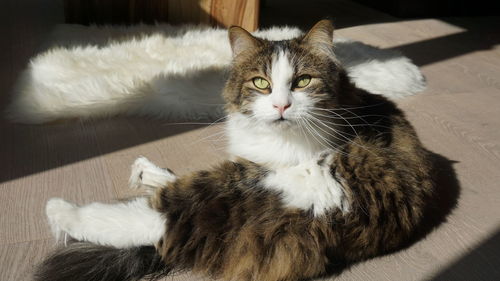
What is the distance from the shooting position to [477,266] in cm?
130

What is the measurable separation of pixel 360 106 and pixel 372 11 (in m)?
2.69

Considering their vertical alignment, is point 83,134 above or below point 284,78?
below

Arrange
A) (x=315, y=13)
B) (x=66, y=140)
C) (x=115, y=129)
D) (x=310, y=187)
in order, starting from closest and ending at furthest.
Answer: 1. (x=310, y=187)
2. (x=66, y=140)
3. (x=115, y=129)
4. (x=315, y=13)

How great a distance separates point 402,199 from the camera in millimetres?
1286

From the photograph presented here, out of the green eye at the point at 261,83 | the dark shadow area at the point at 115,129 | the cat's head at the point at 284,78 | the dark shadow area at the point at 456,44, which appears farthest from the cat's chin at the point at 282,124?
the dark shadow area at the point at 456,44

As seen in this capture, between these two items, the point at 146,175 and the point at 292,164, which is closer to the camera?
the point at 292,164

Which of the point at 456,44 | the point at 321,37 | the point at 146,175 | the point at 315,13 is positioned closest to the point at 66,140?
the point at 146,175

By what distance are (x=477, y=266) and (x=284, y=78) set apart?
0.68 metres

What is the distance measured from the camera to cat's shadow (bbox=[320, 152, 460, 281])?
1.33 m

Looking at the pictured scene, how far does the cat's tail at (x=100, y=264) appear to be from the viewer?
1141mm

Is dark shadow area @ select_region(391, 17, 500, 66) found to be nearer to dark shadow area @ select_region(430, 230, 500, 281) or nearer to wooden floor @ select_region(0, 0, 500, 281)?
wooden floor @ select_region(0, 0, 500, 281)

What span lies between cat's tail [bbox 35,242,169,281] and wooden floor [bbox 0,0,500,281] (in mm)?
66

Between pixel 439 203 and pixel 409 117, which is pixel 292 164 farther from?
pixel 409 117

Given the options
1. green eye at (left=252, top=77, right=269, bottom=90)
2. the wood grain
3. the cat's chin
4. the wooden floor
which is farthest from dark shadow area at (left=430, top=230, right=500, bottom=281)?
the wood grain
